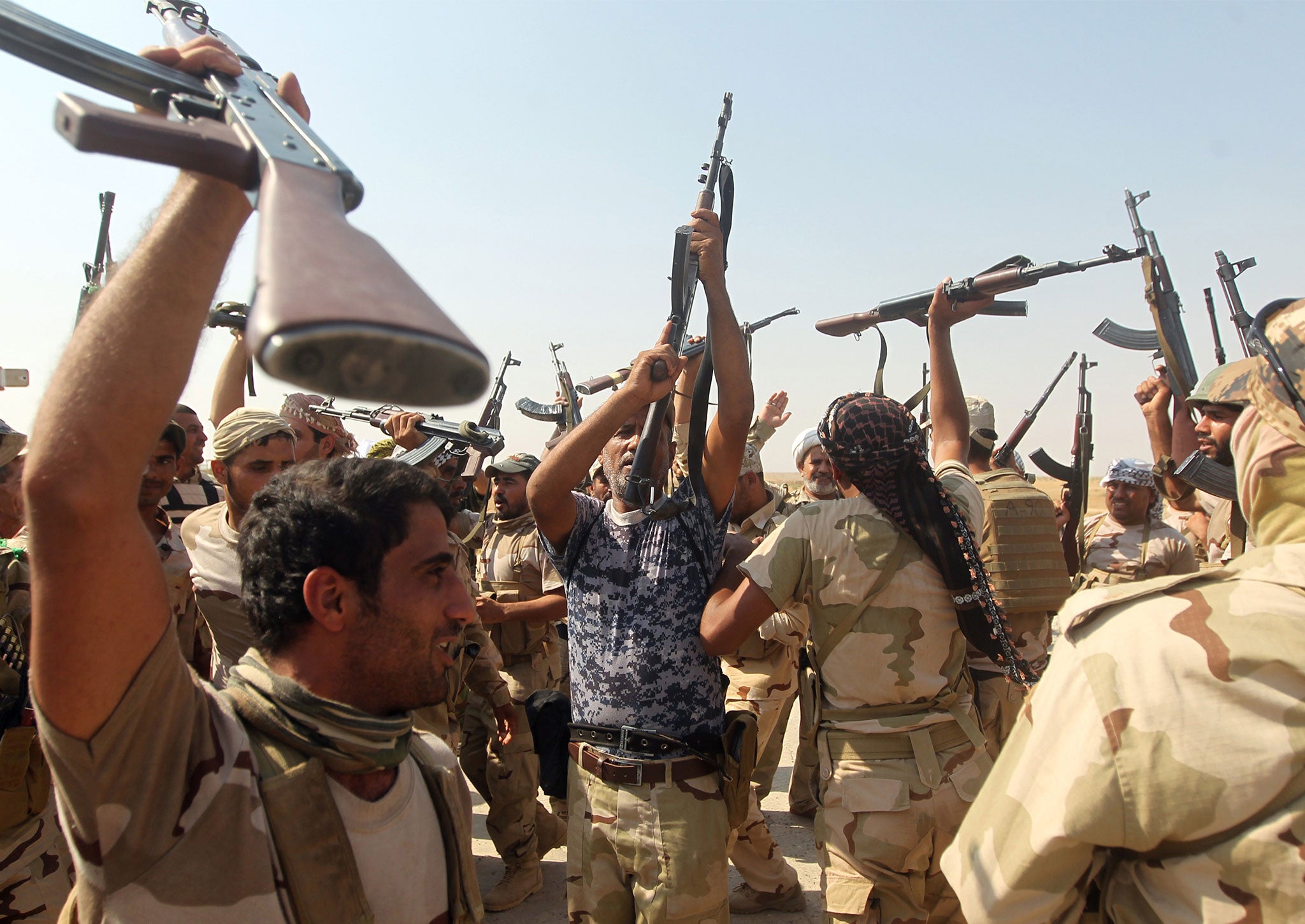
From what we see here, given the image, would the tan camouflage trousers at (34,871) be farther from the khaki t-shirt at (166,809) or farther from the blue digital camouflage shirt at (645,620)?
the khaki t-shirt at (166,809)

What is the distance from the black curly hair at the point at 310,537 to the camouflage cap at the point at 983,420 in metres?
4.62

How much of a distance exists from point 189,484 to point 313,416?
0.83m

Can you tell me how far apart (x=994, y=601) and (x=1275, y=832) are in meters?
1.61

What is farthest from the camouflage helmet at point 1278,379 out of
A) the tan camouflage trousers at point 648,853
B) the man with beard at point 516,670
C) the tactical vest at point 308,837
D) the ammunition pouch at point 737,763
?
the man with beard at point 516,670

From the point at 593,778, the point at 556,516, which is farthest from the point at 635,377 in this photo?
the point at 593,778

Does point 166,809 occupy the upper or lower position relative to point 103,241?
lower

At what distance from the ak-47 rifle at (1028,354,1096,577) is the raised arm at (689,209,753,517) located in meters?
Answer: 4.14

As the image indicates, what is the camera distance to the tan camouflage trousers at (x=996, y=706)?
464 centimetres

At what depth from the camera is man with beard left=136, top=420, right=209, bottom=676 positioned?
355 cm

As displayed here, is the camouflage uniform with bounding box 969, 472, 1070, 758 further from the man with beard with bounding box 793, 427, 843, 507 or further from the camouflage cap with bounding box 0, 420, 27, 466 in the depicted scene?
the camouflage cap with bounding box 0, 420, 27, 466

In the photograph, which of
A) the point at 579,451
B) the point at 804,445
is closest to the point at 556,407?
the point at 804,445

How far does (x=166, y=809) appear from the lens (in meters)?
1.24

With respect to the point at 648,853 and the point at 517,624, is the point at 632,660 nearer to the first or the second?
the point at 648,853

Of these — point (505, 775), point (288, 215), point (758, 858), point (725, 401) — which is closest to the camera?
point (288, 215)
